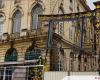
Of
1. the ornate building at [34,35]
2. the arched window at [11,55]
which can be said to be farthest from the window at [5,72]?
the arched window at [11,55]

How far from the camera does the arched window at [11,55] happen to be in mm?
27919

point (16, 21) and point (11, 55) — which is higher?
point (16, 21)

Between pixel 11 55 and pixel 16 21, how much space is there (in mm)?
3570

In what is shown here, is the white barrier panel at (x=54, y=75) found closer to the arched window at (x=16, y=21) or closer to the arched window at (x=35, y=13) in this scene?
the arched window at (x=35, y=13)

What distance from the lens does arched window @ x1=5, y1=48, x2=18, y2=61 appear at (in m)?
27.9

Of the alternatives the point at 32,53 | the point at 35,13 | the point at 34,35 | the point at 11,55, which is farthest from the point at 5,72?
the point at 35,13

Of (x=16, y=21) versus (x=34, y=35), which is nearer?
(x=34, y=35)

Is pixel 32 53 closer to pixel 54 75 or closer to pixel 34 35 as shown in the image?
pixel 34 35

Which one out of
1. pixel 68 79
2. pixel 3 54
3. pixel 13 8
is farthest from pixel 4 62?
pixel 68 79

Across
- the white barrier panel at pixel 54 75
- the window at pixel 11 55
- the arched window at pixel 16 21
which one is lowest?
the white barrier panel at pixel 54 75

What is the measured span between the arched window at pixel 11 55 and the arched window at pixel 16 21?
7.09 feet

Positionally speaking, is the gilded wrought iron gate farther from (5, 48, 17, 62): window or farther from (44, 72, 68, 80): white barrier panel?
(5, 48, 17, 62): window

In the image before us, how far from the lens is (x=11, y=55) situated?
28188 millimetres

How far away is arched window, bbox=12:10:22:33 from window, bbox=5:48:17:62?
85.2 inches
